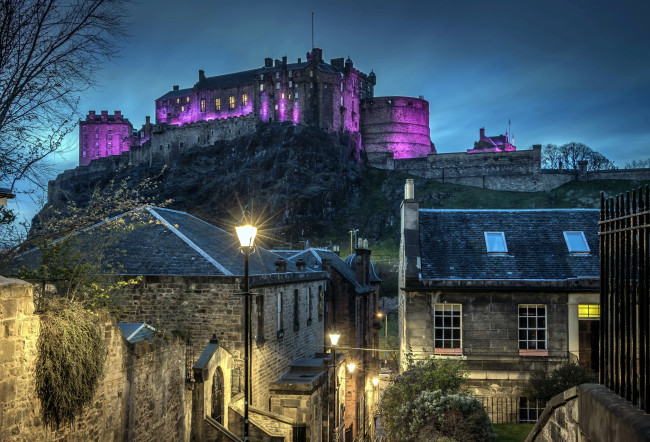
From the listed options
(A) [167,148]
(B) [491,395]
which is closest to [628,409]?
(B) [491,395]

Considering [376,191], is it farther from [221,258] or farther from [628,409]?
[628,409]

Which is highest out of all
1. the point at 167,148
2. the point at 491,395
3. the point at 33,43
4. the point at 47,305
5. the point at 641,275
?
the point at 167,148

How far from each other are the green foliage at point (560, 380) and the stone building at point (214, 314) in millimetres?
Answer: 7291

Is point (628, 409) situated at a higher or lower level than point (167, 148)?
lower

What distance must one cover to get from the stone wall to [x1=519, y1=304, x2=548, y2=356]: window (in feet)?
34.1

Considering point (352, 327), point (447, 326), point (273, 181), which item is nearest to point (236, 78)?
point (273, 181)

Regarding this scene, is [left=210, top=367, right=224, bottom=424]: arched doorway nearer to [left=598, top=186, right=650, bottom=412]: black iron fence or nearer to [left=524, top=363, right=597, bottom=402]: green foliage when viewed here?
[left=524, top=363, right=597, bottom=402]: green foliage

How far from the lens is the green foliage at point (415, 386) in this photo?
14203mm

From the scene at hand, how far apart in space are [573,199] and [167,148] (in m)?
71.7

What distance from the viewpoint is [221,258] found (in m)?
18.5

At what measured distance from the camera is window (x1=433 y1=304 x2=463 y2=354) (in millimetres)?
17875

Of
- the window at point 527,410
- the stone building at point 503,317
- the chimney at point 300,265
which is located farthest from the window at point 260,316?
the window at point 527,410

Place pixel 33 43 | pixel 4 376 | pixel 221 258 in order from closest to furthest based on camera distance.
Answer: pixel 4 376 < pixel 33 43 < pixel 221 258

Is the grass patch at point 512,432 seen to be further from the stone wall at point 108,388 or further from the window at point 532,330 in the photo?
the stone wall at point 108,388
